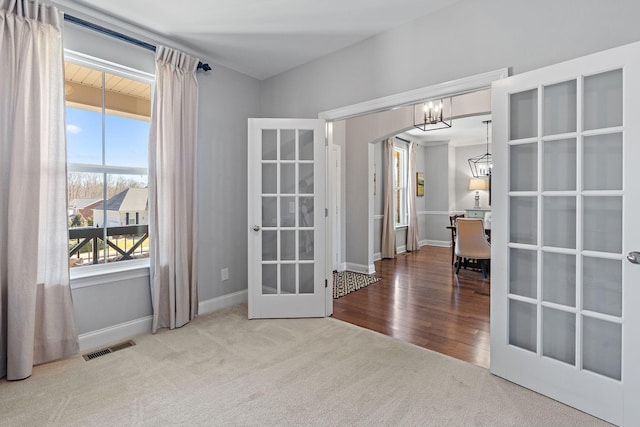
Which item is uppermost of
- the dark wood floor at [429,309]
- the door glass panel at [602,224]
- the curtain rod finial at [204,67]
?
the curtain rod finial at [204,67]

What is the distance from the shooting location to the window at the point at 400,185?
7.39 m

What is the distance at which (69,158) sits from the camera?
256cm

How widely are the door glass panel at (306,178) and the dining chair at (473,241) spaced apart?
8.91 feet

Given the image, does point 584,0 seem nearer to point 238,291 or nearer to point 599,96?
point 599,96

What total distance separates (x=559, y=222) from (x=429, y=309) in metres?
1.91

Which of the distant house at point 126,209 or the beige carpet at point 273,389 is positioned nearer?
the beige carpet at point 273,389

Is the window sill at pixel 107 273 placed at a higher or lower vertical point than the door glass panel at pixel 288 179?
lower

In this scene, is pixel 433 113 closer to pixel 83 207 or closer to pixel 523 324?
pixel 523 324

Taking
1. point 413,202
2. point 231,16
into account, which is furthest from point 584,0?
point 413,202

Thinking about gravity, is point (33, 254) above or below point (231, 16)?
below

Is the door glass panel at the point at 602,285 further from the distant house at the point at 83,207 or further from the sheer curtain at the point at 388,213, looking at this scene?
the sheer curtain at the point at 388,213

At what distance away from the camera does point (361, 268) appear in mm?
5383

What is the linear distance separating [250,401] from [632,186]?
2392 mm

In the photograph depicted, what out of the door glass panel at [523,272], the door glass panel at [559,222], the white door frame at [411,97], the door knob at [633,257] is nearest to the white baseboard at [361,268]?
the white door frame at [411,97]
